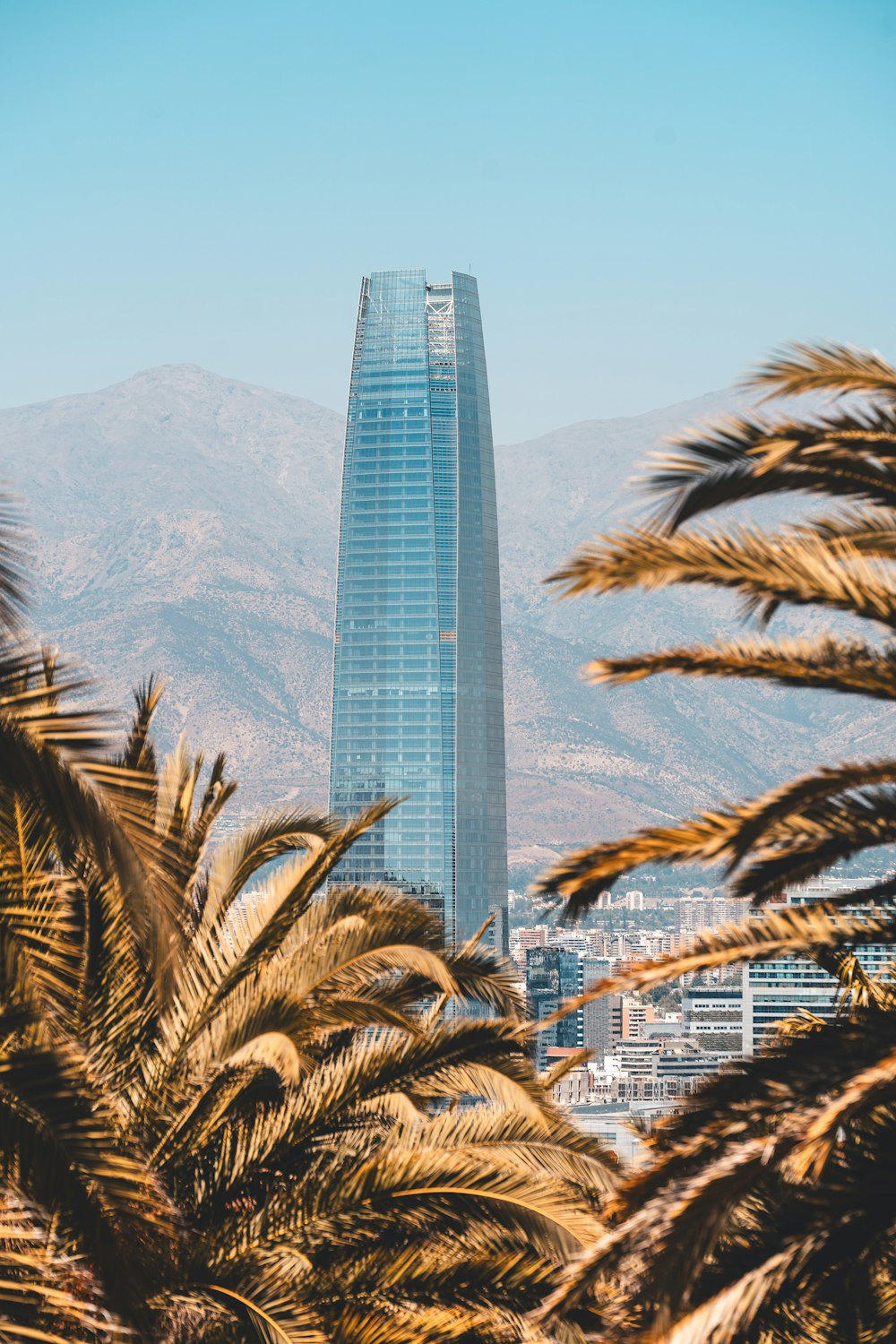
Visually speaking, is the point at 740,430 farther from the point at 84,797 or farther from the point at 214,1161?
the point at 214,1161

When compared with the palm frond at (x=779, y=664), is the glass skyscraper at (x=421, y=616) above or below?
above

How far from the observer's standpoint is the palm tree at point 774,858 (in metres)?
5.05

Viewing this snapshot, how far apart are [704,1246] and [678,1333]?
0.24 meters

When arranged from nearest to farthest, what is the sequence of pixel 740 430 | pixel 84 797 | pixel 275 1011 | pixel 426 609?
pixel 84 797
pixel 740 430
pixel 275 1011
pixel 426 609

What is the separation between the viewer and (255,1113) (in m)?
8.21

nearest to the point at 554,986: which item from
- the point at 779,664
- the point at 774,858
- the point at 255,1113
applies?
the point at 255,1113

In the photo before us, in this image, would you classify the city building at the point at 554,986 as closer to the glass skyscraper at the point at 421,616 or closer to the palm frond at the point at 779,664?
the glass skyscraper at the point at 421,616

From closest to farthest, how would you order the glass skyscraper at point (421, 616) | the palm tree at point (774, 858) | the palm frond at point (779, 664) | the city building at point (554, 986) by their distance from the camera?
the palm tree at point (774, 858), the palm frond at point (779, 664), the glass skyscraper at point (421, 616), the city building at point (554, 986)

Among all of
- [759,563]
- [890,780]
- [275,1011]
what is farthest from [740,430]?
[275,1011]

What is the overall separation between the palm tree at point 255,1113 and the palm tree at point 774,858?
171 cm

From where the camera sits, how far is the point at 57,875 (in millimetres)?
7941

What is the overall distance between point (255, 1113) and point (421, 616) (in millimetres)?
104007

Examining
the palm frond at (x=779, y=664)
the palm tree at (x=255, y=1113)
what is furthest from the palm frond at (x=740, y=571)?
the palm tree at (x=255, y=1113)

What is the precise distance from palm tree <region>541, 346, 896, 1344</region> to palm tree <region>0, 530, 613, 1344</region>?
67.2 inches
